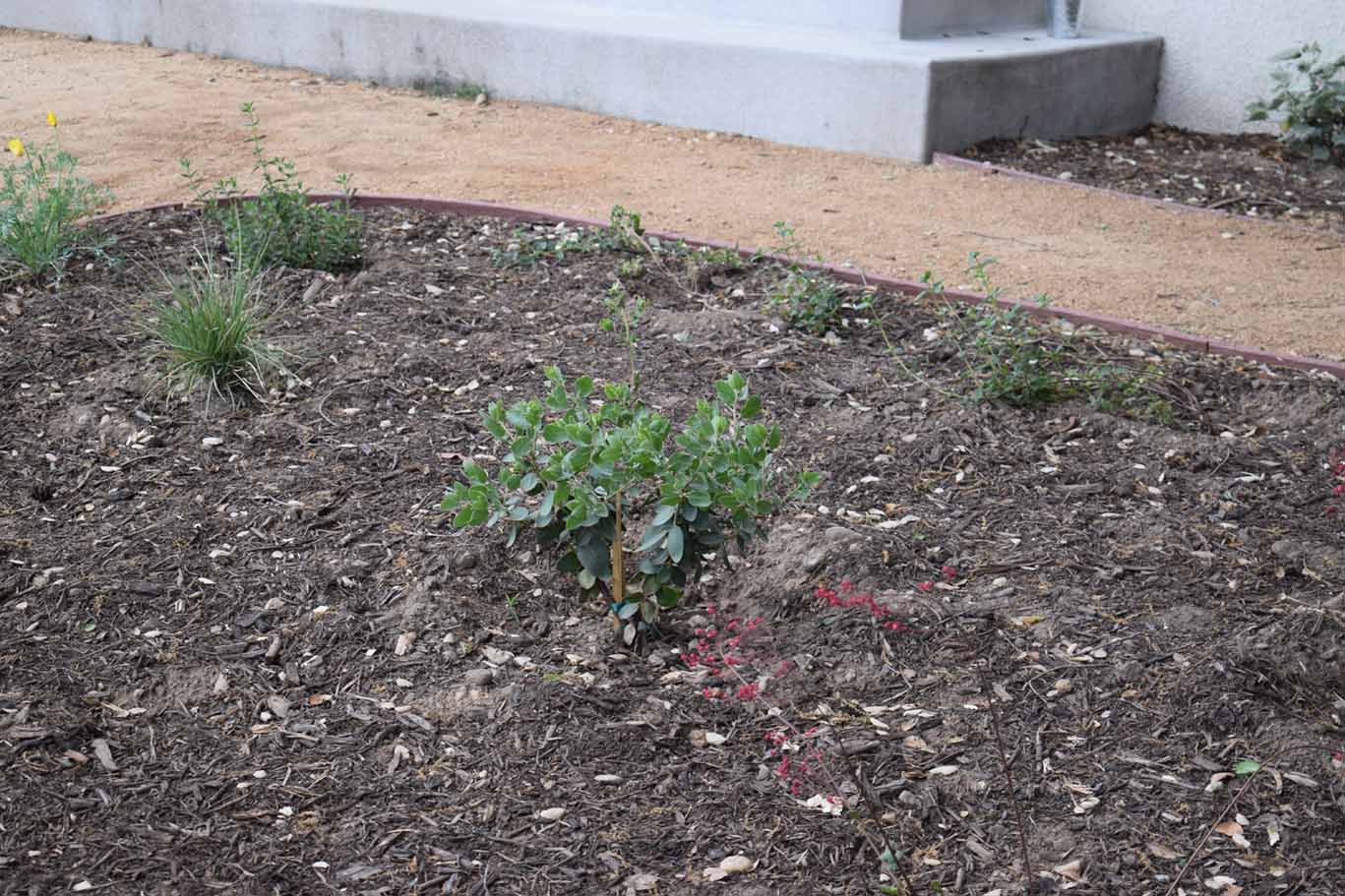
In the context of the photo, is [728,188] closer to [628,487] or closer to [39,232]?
[39,232]

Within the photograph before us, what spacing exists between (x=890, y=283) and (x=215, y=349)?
7.47 ft

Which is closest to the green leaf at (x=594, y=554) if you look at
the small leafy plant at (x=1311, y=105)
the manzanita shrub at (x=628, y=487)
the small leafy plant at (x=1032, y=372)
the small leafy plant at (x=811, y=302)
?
the manzanita shrub at (x=628, y=487)

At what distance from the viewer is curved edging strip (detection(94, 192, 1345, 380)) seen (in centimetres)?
419

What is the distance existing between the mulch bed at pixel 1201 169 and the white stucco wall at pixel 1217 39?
234 mm

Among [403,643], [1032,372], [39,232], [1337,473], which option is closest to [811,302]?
→ [1032,372]

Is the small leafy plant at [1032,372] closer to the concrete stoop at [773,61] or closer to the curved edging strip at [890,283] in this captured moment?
the curved edging strip at [890,283]

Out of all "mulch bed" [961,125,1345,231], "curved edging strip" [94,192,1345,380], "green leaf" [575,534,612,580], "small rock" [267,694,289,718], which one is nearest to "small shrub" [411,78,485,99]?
"curved edging strip" [94,192,1345,380]

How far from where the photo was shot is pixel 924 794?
92.4 inches

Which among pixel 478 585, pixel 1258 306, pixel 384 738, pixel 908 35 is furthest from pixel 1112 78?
pixel 384 738

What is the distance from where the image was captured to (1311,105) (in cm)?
685

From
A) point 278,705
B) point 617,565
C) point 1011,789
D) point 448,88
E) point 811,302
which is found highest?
point 448,88

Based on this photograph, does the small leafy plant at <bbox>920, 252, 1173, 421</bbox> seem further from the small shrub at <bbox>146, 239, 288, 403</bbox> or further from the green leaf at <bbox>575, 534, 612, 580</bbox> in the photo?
the small shrub at <bbox>146, 239, 288, 403</bbox>

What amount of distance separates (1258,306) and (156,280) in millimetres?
3955

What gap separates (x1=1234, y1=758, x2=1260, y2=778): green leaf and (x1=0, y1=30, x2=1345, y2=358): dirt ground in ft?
7.91
